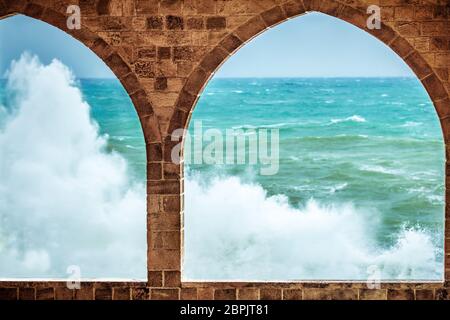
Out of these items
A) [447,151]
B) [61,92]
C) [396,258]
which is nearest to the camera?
[447,151]

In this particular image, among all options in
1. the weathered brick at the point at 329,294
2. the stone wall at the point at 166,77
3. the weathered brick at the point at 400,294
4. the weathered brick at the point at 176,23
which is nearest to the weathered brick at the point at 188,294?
the stone wall at the point at 166,77

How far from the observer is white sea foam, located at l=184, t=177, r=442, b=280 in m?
23.2

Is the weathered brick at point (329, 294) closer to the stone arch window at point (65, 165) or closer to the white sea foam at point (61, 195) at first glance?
the stone arch window at point (65, 165)

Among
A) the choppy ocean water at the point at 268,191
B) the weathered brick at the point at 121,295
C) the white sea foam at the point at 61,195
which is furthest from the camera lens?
the white sea foam at the point at 61,195

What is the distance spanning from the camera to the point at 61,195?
2719 cm

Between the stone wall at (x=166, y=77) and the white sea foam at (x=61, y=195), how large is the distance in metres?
15.2

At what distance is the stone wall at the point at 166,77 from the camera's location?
8.66 m

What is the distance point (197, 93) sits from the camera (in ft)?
28.7

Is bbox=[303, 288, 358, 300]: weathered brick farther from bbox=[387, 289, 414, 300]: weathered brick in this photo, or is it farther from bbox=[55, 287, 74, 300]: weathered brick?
bbox=[55, 287, 74, 300]: weathered brick

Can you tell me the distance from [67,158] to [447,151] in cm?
1962

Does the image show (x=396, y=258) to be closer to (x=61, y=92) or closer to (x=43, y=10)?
(x=61, y=92)

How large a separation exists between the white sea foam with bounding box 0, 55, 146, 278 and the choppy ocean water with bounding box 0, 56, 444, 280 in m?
0.05

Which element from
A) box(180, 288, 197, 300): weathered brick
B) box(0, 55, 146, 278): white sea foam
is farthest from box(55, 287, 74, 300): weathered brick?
box(0, 55, 146, 278): white sea foam

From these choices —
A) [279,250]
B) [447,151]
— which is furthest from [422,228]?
[447,151]
